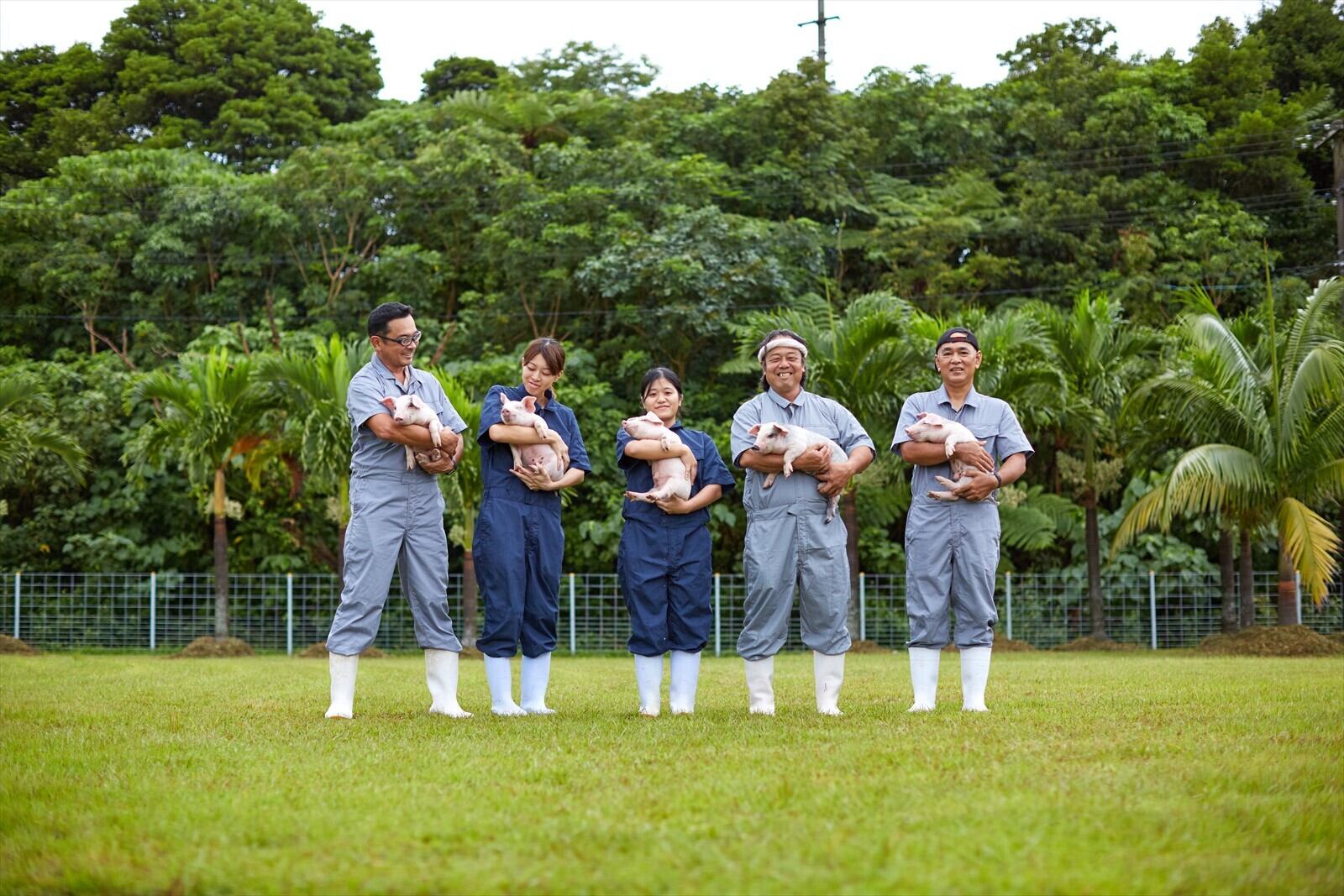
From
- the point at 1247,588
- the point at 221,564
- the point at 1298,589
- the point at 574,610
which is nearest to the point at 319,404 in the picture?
the point at 221,564

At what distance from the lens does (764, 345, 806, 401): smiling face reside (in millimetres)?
7117

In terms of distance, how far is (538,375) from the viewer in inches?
286

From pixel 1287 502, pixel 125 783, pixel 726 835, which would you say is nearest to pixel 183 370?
pixel 1287 502

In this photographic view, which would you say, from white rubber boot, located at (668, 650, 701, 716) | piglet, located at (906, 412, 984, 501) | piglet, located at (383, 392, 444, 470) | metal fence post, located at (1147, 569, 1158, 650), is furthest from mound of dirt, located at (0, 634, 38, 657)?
metal fence post, located at (1147, 569, 1158, 650)

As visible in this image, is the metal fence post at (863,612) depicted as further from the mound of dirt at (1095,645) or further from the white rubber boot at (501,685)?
the white rubber boot at (501,685)

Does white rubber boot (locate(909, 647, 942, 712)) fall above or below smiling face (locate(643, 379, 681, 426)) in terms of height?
below

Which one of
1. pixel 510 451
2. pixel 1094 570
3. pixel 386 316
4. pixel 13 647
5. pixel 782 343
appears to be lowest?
pixel 13 647

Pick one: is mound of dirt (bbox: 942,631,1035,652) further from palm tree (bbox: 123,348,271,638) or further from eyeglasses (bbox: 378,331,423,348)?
eyeglasses (bbox: 378,331,423,348)

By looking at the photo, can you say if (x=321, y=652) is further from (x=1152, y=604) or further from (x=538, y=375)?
(x=538, y=375)

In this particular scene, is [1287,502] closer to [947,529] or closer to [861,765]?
[947,529]

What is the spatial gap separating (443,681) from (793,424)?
2.30 m

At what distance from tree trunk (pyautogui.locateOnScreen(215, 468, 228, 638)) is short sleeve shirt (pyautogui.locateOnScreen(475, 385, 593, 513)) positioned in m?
12.5

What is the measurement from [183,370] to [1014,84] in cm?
1914

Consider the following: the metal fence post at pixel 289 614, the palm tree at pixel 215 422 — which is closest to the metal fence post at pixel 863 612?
the metal fence post at pixel 289 614
